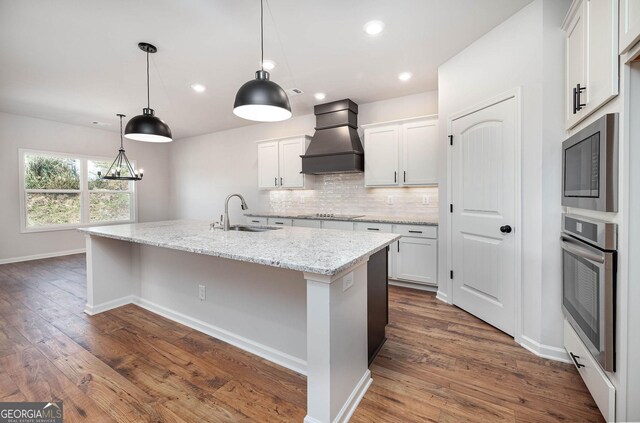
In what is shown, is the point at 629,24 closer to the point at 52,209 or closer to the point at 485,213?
the point at 485,213

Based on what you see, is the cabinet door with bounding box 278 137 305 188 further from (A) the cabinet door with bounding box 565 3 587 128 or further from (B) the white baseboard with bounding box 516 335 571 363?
(B) the white baseboard with bounding box 516 335 571 363

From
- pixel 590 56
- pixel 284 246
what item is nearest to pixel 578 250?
pixel 590 56

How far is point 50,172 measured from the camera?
216 inches

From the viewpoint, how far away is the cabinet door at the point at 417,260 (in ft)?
11.4

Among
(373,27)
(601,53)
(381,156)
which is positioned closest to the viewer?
(601,53)

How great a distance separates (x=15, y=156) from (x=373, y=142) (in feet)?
20.6

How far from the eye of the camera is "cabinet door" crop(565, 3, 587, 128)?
1653mm

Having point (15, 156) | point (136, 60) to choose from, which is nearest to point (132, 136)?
point (136, 60)

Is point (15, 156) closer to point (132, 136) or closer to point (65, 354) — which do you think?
point (132, 136)

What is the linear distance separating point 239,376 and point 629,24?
277cm

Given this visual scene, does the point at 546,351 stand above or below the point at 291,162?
below

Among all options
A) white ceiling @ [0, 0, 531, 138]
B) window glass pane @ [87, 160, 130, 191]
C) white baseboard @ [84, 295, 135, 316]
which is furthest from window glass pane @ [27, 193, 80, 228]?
white baseboard @ [84, 295, 135, 316]

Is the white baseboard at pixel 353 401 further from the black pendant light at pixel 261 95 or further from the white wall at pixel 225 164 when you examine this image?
the white wall at pixel 225 164

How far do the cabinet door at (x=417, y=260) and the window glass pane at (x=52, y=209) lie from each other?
6.46 metres
